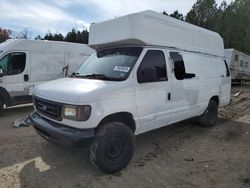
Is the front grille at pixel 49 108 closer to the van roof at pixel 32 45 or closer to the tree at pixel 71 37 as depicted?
the van roof at pixel 32 45

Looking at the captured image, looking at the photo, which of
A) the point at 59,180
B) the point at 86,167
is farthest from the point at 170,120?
the point at 59,180

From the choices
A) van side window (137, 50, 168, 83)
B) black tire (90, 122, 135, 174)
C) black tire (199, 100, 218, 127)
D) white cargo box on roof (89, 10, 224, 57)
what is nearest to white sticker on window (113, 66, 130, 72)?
van side window (137, 50, 168, 83)

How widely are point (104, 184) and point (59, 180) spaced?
73 cm

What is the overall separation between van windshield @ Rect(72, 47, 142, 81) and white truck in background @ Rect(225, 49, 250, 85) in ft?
56.6

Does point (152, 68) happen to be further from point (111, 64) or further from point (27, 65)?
point (27, 65)

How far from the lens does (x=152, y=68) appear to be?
196 inches

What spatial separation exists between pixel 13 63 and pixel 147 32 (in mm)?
5947

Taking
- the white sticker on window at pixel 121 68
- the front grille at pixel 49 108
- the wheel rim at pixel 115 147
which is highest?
the white sticker on window at pixel 121 68

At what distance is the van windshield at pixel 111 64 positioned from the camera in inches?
182

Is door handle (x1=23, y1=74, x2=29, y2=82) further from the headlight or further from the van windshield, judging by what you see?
the headlight

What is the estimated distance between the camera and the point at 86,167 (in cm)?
460

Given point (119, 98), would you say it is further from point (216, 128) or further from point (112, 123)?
point (216, 128)

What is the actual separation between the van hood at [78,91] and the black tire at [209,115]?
12.3 ft

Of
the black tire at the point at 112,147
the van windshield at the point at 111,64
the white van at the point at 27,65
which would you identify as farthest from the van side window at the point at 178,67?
the white van at the point at 27,65
